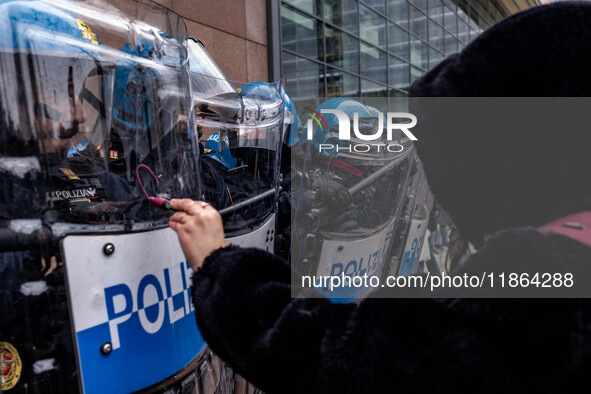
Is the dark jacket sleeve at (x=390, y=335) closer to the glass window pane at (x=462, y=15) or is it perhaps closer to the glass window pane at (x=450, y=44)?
the glass window pane at (x=450, y=44)

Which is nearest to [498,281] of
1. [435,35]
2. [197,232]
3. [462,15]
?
[197,232]

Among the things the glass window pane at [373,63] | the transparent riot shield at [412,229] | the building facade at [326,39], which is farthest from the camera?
the glass window pane at [373,63]

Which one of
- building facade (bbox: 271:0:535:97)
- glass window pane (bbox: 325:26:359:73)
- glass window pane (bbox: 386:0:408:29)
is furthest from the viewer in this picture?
glass window pane (bbox: 386:0:408:29)

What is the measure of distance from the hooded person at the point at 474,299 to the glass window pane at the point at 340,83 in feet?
32.4

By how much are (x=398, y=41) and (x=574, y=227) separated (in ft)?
46.3

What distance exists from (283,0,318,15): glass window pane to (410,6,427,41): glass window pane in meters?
6.02

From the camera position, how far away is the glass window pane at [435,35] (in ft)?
53.7

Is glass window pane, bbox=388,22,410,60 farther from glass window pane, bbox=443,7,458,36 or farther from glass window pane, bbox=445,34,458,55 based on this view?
glass window pane, bbox=443,7,458,36

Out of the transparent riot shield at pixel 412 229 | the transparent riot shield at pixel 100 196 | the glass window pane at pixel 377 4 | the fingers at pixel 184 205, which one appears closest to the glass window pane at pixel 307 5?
the glass window pane at pixel 377 4

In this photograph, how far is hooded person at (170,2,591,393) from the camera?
0.80m

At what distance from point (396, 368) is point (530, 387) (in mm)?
229

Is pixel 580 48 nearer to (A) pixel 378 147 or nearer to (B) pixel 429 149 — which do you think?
(B) pixel 429 149

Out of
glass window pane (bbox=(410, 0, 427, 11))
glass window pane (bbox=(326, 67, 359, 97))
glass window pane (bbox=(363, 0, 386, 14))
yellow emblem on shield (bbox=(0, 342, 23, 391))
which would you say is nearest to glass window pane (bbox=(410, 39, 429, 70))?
glass window pane (bbox=(410, 0, 427, 11))

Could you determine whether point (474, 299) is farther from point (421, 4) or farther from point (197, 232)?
point (421, 4)
